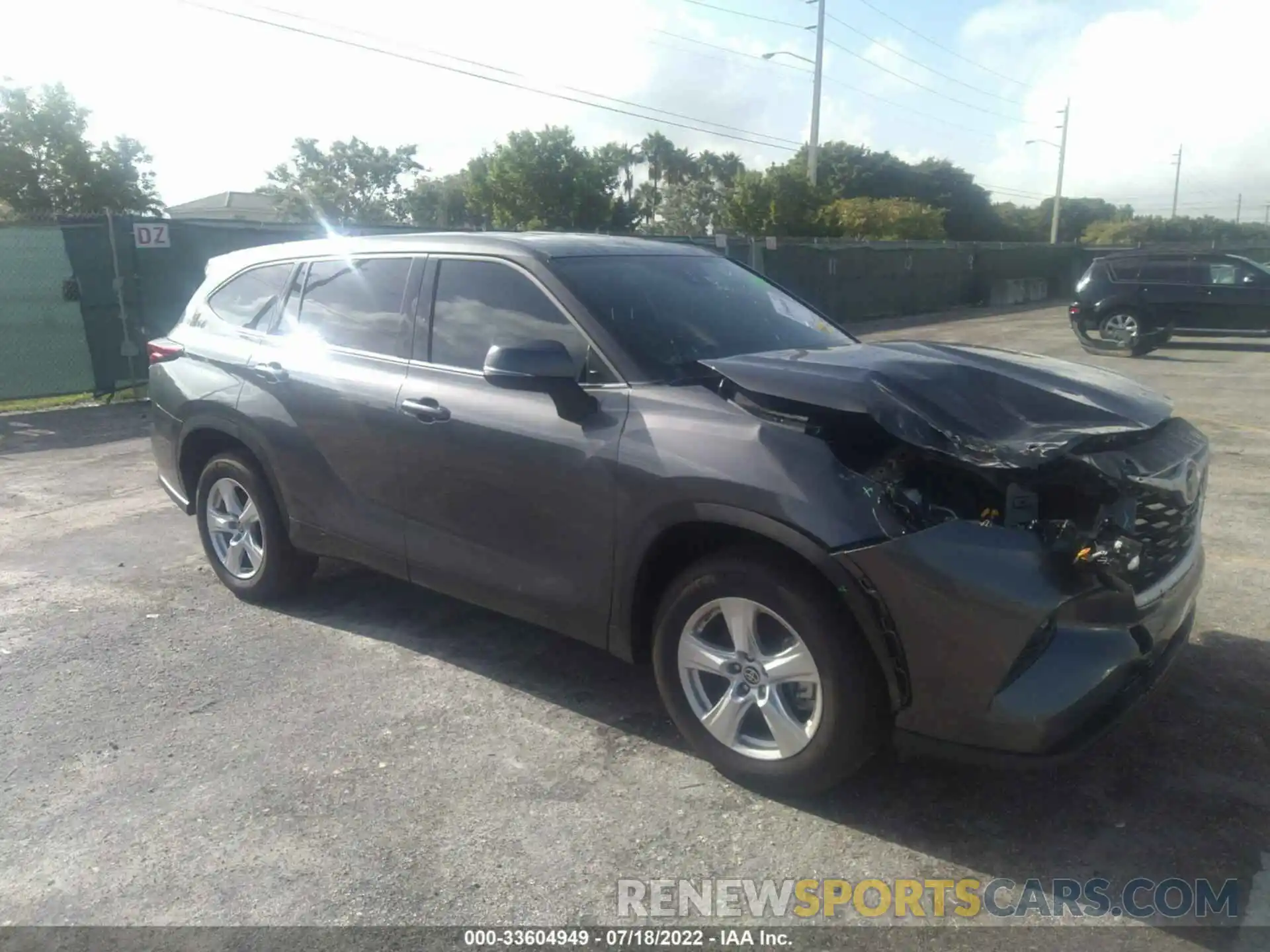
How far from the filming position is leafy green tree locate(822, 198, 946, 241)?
43594mm

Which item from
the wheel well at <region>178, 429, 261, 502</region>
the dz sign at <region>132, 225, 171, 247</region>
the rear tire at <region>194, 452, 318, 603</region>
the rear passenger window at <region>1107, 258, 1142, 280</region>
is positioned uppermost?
the dz sign at <region>132, 225, 171, 247</region>

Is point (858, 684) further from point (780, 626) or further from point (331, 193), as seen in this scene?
point (331, 193)

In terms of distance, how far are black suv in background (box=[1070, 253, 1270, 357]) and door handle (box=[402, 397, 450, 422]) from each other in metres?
16.0

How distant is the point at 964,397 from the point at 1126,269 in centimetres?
1668

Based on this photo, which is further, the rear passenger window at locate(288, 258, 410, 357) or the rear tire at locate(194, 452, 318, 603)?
the rear tire at locate(194, 452, 318, 603)

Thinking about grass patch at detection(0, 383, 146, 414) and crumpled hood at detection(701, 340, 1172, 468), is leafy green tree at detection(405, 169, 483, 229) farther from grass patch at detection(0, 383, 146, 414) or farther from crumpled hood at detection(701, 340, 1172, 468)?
crumpled hood at detection(701, 340, 1172, 468)

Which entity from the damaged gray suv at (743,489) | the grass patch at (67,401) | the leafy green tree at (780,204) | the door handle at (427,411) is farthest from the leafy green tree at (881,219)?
the door handle at (427,411)

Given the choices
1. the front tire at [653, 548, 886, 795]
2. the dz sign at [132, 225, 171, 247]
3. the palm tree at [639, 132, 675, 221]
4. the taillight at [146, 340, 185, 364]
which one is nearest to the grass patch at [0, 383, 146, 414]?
the dz sign at [132, 225, 171, 247]

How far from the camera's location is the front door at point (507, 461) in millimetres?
3654

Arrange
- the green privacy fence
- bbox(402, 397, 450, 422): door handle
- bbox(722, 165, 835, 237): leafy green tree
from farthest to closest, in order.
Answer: bbox(722, 165, 835, 237): leafy green tree < the green privacy fence < bbox(402, 397, 450, 422): door handle

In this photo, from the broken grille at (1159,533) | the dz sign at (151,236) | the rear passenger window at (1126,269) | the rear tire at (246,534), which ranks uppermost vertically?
the dz sign at (151,236)

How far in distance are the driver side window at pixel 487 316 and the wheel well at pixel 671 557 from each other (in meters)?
0.71

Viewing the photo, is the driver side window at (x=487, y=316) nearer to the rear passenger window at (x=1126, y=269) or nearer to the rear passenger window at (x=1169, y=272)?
the rear passenger window at (x=1126, y=269)

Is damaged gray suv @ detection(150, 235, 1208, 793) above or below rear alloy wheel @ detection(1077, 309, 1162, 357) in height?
above
